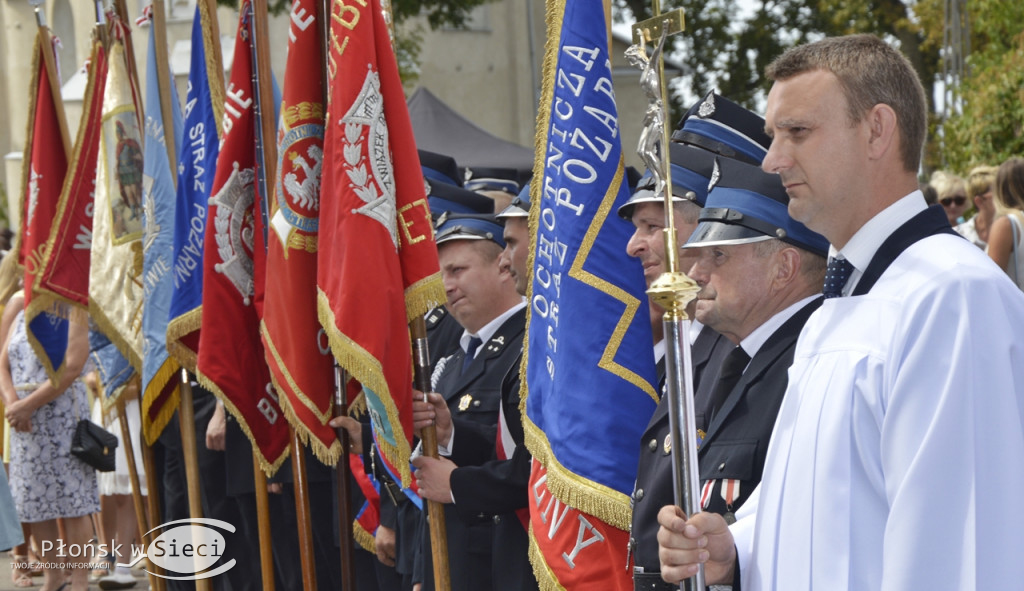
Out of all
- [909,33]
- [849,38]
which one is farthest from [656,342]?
[909,33]

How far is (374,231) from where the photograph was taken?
4.57 m

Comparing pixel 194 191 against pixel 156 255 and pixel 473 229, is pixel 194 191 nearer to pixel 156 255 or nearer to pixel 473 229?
pixel 156 255

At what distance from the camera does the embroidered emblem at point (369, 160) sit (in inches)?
181

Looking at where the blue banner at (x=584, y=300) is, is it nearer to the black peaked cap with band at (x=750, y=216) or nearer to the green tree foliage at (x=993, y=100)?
the black peaked cap with band at (x=750, y=216)

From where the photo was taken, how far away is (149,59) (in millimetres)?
6215

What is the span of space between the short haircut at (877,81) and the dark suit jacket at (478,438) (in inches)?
93.0

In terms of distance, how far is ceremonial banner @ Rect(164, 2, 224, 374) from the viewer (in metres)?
5.71

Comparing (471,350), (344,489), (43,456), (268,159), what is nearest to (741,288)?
(471,350)

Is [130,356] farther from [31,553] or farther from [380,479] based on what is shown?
[31,553]

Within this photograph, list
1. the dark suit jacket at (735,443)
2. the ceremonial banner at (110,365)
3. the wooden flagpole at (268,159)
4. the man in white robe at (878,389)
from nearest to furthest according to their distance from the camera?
the man in white robe at (878,389), the dark suit jacket at (735,443), the wooden flagpole at (268,159), the ceremonial banner at (110,365)

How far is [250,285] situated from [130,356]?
1.17 meters

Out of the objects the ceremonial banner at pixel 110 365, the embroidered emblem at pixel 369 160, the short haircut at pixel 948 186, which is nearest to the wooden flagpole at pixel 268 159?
the embroidered emblem at pixel 369 160

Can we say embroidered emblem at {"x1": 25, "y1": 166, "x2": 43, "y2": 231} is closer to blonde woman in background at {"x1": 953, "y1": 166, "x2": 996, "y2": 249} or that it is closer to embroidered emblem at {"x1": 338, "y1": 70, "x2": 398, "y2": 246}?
embroidered emblem at {"x1": 338, "y1": 70, "x2": 398, "y2": 246}

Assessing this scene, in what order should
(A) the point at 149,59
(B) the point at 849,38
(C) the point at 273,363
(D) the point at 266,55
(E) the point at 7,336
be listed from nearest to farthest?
(B) the point at 849,38 < (C) the point at 273,363 < (D) the point at 266,55 < (A) the point at 149,59 < (E) the point at 7,336
